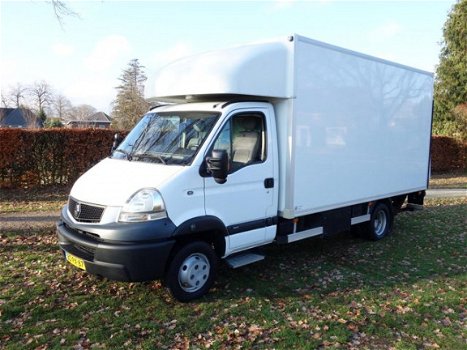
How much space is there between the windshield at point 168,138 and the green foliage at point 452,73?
24.7 m

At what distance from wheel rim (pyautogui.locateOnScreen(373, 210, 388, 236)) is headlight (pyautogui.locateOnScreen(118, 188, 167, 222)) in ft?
17.3

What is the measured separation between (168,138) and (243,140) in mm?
988

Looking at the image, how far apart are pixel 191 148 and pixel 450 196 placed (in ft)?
39.8

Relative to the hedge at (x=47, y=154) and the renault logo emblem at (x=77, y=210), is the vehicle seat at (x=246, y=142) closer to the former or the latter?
the renault logo emblem at (x=77, y=210)

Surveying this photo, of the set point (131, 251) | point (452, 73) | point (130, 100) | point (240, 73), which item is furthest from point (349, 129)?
point (130, 100)

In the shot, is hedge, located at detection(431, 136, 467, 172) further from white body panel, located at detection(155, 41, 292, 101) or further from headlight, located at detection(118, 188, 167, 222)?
headlight, located at detection(118, 188, 167, 222)

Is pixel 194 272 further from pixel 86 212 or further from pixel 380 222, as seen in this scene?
pixel 380 222

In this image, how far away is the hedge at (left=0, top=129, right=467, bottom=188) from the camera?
11.9 meters

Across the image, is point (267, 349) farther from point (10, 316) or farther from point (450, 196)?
point (450, 196)

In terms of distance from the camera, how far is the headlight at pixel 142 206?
4559 mm

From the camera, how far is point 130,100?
3862 cm

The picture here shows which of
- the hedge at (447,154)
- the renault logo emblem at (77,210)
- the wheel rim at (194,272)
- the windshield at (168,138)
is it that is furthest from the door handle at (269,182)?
the hedge at (447,154)

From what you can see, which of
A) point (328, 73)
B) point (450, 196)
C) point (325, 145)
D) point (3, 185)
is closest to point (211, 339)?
point (325, 145)

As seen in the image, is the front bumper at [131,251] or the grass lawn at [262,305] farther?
the front bumper at [131,251]
